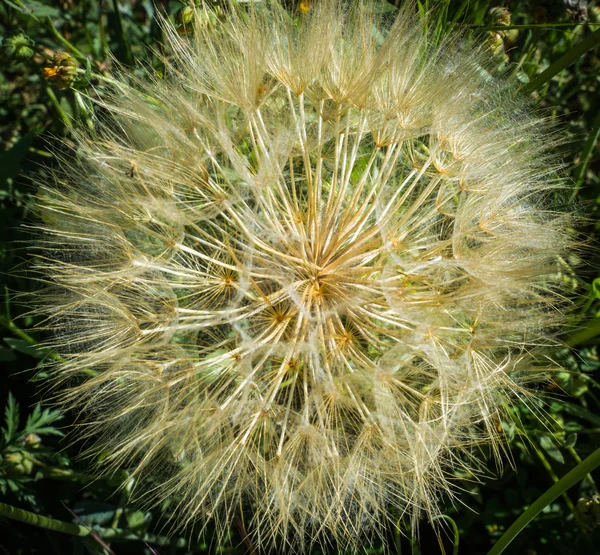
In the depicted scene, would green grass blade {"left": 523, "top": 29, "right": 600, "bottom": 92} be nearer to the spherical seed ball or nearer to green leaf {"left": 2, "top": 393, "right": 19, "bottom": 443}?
the spherical seed ball

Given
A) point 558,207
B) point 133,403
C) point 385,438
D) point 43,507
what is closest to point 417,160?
point 558,207

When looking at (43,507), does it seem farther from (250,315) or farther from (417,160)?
(417,160)

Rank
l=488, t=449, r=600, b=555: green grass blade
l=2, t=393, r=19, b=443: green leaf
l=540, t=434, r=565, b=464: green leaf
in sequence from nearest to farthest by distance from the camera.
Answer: l=488, t=449, r=600, b=555: green grass blade
l=2, t=393, r=19, b=443: green leaf
l=540, t=434, r=565, b=464: green leaf

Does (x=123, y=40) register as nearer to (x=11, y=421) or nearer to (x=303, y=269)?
(x=303, y=269)

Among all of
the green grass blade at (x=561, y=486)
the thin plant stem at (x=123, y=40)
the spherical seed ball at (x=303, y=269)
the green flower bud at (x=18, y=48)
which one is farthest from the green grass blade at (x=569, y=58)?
the green flower bud at (x=18, y=48)

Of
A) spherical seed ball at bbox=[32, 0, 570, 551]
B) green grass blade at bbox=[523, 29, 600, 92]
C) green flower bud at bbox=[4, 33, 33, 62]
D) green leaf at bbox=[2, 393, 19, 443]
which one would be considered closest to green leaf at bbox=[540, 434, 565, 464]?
spherical seed ball at bbox=[32, 0, 570, 551]

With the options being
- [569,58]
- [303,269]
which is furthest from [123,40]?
[569,58]
